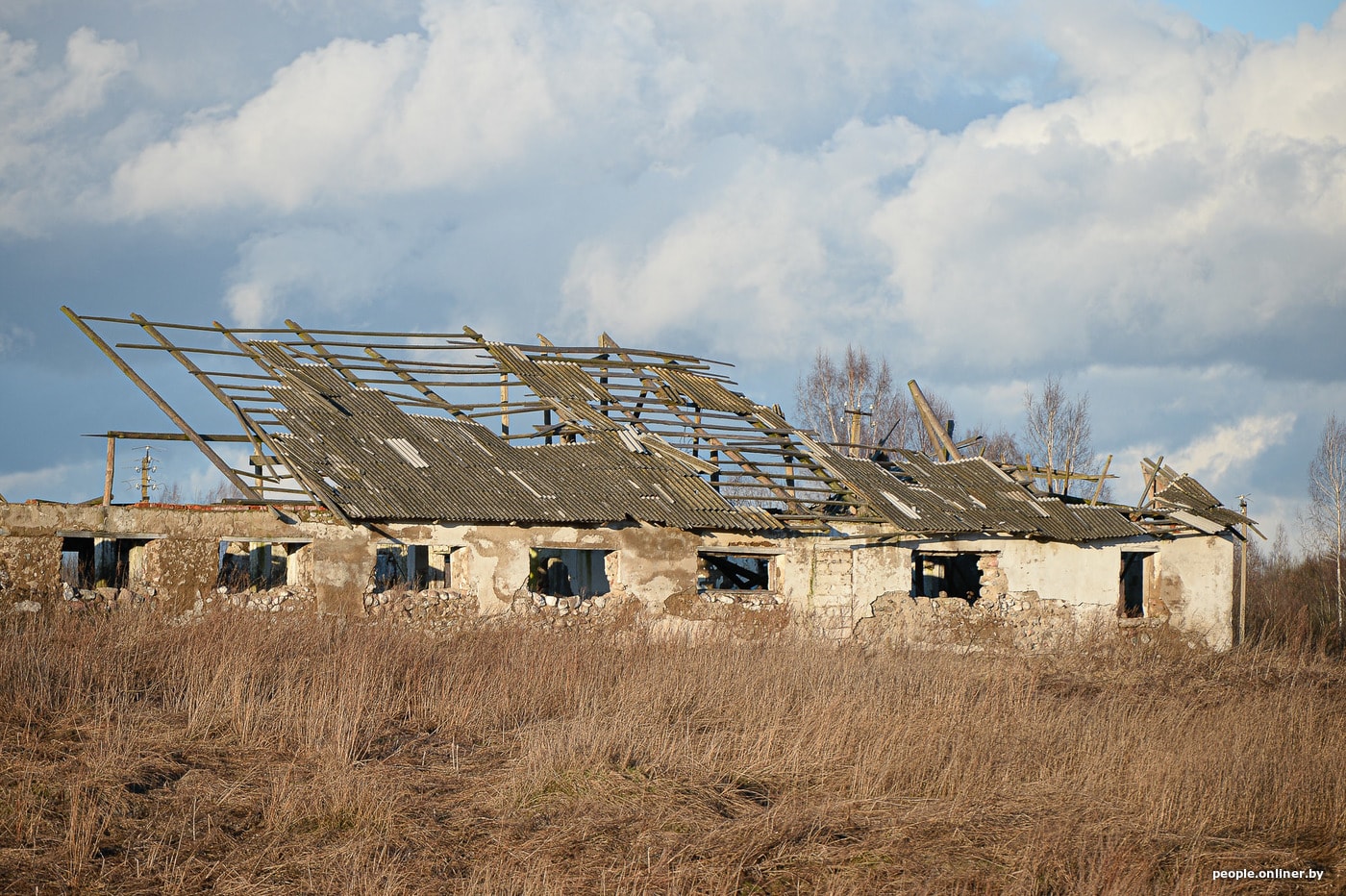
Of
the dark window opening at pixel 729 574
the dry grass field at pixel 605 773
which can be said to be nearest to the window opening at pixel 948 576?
the dark window opening at pixel 729 574

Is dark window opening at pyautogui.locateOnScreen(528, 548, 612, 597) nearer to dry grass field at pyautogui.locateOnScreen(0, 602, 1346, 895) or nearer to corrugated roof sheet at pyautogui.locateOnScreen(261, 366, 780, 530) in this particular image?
corrugated roof sheet at pyautogui.locateOnScreen(261, 366, 780, 530)

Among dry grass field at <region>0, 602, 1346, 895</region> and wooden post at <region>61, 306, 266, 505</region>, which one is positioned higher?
wooden post at <region>61, 306, 266, 505</region>

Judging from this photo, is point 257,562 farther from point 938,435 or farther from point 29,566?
point 938,435

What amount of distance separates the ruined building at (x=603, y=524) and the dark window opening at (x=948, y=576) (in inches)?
2.2

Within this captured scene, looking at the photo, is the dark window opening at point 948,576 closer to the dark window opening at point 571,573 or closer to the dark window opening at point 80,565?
the dark window opening at point 571,573

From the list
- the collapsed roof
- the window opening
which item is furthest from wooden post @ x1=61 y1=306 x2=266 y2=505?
the window opening

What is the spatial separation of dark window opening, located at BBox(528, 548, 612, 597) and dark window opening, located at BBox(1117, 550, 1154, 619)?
8349mm

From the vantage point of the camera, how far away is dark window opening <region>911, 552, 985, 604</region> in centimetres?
1972

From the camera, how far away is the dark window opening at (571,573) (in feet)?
64.0

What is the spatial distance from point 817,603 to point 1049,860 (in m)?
9.58

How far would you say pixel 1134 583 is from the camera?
20.7 m

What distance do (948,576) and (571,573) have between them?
262 inches

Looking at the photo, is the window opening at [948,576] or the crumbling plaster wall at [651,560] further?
the window opening at [948,576]

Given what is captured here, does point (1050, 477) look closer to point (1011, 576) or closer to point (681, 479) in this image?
point (1011, 576)
